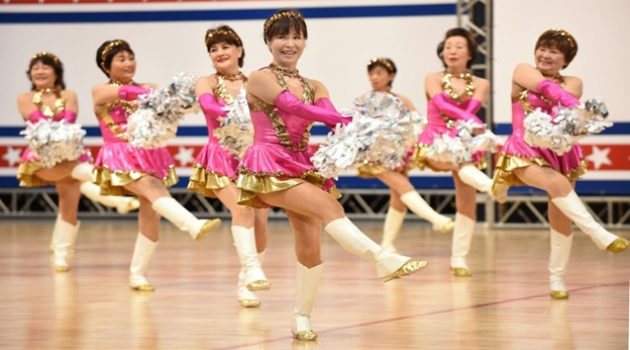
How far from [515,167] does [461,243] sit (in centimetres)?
155

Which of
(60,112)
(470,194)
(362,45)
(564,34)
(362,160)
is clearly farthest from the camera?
(362,45)

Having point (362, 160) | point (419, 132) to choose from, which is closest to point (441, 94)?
→ point (419, 132)

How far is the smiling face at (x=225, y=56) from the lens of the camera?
6.66m

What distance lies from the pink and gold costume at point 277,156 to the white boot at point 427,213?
336 centimetres

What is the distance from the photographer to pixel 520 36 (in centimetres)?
1106

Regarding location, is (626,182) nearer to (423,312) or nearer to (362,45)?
(362,45)

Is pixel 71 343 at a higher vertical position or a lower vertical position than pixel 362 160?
lower

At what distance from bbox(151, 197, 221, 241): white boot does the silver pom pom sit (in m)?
1.62

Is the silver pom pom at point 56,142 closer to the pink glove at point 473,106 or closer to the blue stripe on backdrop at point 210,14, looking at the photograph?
the pink glove at point 473,106

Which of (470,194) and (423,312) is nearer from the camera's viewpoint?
(423,312)

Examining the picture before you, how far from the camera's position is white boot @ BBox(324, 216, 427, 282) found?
4.77 m

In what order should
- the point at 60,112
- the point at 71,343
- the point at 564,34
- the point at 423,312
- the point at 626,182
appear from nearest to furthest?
the point at 71,343, the point at 423,312, the point at 564,34, the point at 60,112, the point at 626,182

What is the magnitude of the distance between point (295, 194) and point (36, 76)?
451 cm

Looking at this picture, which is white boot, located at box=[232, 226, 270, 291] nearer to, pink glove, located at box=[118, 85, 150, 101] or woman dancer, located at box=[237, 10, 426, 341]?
woman dancer, located at box=[237, 10, 426, 341]
